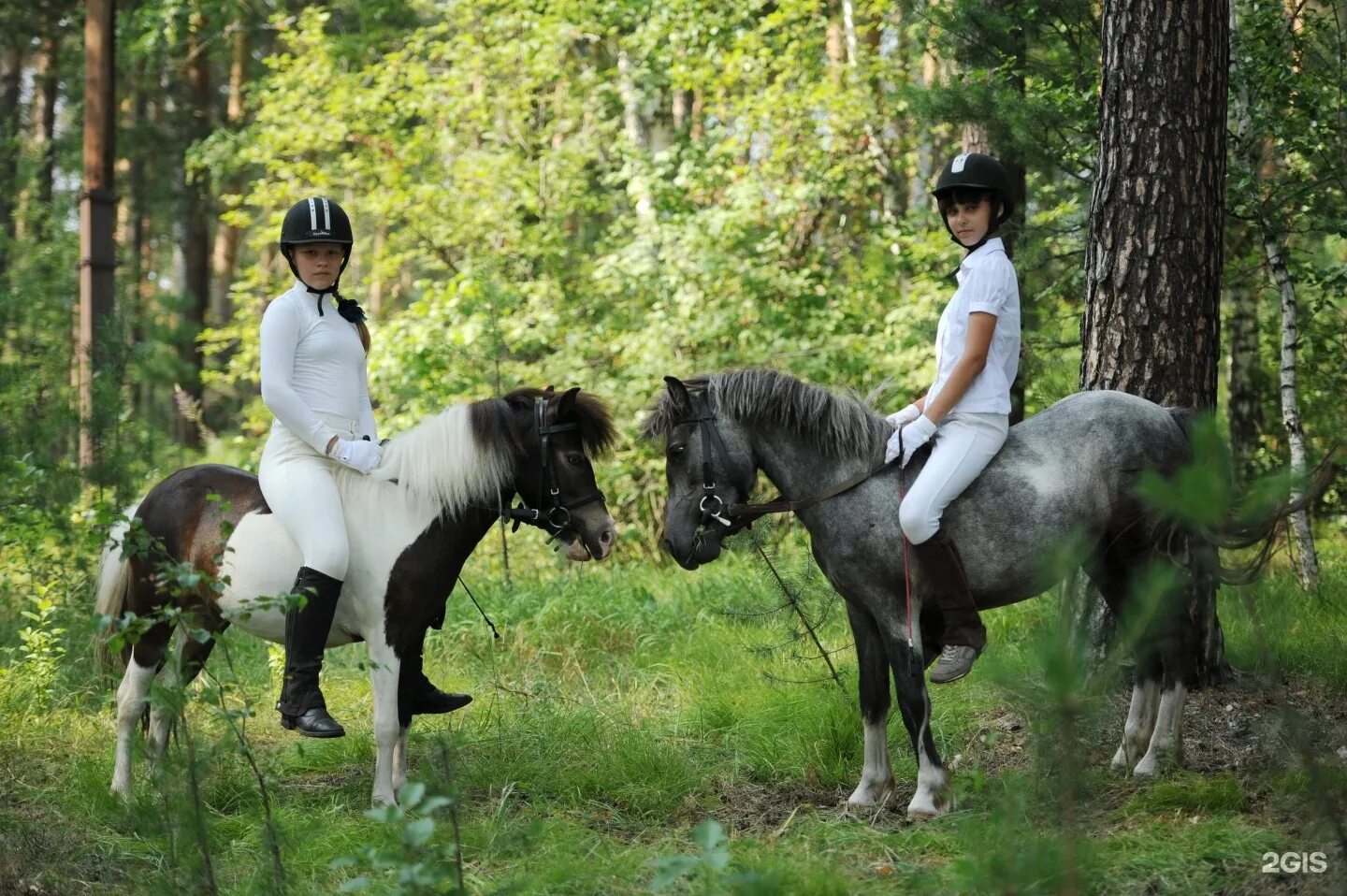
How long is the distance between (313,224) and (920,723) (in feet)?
10.8

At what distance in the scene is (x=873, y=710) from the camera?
16.3ft

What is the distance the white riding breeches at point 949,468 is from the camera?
4.63 meters

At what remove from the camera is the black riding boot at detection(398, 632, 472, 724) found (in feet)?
17.6

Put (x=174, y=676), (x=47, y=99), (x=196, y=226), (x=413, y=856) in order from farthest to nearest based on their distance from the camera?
(x=47, y=99) < (x=196, y=226) < (x=174, y=676) < (x=413, y=856)

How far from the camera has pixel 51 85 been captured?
2308cm

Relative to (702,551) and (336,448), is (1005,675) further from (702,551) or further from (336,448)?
(336,448)

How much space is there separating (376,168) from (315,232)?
10.1 m

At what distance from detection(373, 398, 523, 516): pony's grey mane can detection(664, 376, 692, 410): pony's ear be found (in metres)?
0.77

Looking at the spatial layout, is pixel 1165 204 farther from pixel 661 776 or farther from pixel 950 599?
pixel 661 776

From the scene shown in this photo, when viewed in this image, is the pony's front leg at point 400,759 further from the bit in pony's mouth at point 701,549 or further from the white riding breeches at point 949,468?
the white riding breeches at point 949,468

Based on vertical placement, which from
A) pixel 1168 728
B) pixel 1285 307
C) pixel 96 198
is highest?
pixel 96 198

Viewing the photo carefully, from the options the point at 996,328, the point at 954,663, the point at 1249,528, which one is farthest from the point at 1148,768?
the point at 996,328

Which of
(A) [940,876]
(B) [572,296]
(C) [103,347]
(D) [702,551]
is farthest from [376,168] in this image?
(A) [940,876]

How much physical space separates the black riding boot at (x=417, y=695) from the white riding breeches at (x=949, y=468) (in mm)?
2220
